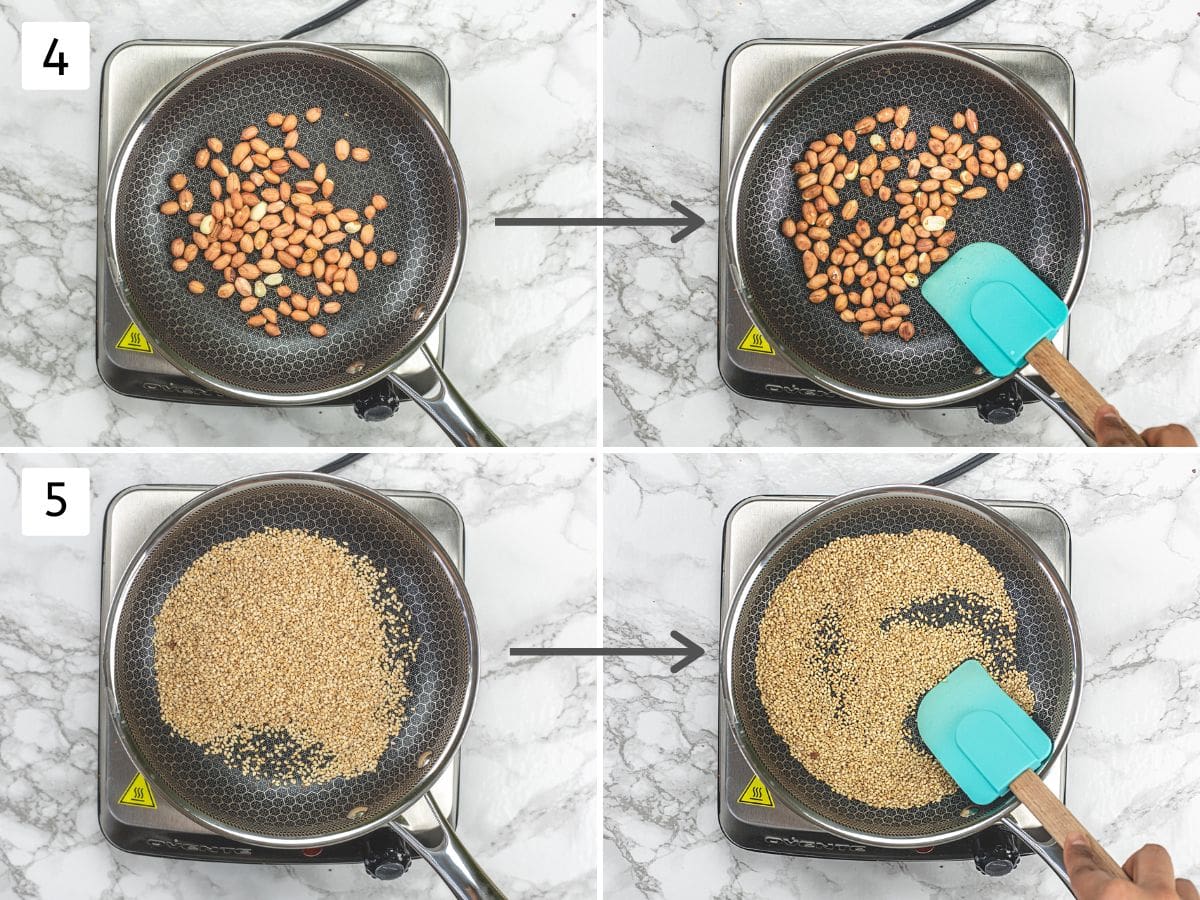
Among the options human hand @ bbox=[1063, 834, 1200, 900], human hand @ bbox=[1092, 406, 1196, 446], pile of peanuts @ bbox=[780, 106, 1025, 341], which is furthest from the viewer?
pile of peanuts @ bbox=[780, 106, 1025, 341]

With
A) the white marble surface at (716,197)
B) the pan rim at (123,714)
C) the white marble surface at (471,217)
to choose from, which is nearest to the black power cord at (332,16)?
the white marble surface at (471,217)

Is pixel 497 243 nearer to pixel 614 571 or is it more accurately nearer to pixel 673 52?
pixel 673 52

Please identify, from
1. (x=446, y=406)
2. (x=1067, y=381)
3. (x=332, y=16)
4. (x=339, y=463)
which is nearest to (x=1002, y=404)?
(x=1067, y=381)

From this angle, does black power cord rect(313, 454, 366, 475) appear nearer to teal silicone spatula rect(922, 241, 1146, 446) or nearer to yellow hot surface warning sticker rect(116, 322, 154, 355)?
yellow hot surface warning sticker rect(116, 322, 154, 355)

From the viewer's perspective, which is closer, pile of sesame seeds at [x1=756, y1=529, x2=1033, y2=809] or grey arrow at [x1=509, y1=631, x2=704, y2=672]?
pile of sesame seeds at [x1=756, y1=529, x2=1033, y2=809]

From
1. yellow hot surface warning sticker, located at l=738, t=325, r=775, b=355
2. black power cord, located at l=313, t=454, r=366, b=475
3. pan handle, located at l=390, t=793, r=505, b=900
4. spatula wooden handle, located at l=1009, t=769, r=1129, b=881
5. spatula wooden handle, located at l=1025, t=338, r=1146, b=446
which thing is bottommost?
pan handle, located at l=390, t=793, r=505, b=900

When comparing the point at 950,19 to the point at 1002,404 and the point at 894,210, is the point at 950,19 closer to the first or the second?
the point at 894,210

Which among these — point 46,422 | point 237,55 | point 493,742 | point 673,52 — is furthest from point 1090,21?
point 46,422

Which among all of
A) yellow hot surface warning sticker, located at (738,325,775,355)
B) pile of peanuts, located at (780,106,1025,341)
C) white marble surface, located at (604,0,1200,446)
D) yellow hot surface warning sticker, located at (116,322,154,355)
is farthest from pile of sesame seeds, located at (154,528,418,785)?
pile of peanuts, located at (780,106,1025,341)
